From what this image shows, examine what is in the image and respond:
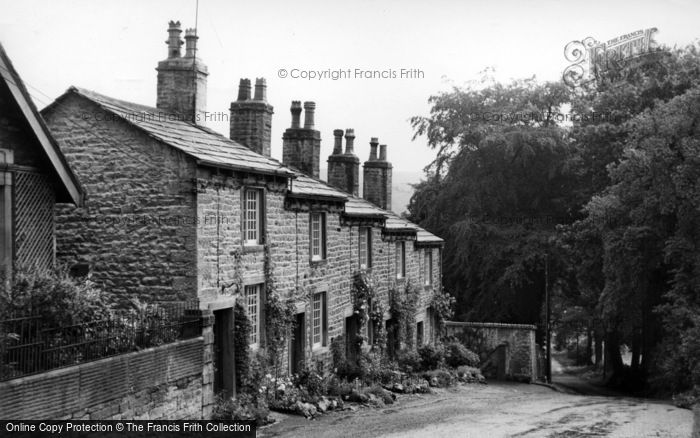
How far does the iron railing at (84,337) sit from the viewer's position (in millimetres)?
11617

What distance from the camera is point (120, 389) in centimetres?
1334

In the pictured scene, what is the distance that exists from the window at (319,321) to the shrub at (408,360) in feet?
24.4

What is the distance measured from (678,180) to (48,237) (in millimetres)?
21083

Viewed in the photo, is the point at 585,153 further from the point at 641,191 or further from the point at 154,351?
the point at 154,351

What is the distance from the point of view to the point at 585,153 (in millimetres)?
42219

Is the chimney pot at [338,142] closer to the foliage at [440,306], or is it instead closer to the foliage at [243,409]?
the foliage at [440,306]

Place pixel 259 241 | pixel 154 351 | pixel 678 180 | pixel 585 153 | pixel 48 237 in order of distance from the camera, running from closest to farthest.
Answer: pixel 154 351 → pixel 48 237 → pixel 259 241 → pixel 678 180 → pixel 585 153

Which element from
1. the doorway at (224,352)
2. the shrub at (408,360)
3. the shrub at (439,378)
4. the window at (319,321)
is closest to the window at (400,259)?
the shrub at (408,360)

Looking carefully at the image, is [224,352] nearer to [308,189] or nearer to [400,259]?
[308,189]

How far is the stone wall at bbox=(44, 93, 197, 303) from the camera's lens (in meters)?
17.6

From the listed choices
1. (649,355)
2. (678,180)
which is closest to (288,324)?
(678,180)

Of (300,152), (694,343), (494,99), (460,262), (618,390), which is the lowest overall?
(618,390)

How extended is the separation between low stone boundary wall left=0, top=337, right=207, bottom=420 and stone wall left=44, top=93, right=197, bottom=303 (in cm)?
227

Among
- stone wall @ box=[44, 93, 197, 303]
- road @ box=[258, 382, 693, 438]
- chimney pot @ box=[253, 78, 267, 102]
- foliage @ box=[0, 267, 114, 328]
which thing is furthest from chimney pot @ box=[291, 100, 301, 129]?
foliage @ box=[0, 267, 114, 328]
